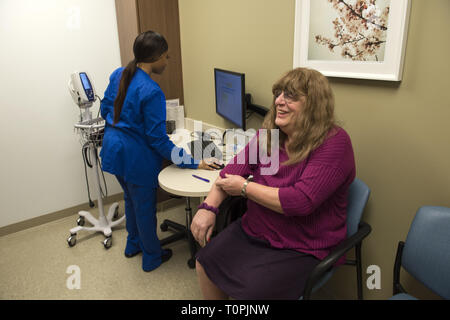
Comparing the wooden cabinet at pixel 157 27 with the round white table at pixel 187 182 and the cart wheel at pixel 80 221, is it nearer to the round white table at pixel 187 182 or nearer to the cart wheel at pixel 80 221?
the cart wheel at pixel 80 221

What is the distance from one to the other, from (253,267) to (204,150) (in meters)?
1.02

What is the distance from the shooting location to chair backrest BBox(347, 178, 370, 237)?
1.39 metres

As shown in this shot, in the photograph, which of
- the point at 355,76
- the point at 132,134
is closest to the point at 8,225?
the point at 132,134

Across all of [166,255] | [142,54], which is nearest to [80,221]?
[166,255]

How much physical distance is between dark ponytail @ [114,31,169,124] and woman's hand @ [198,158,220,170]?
0.56 metres

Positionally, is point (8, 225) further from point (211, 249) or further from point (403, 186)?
point (403, 186)

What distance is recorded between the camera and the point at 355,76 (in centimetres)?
149

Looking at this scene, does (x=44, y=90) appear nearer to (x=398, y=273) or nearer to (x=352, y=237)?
(x=352, y=237)

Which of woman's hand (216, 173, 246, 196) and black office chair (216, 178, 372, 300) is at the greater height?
woman's hand (216, 173, 246, 196)

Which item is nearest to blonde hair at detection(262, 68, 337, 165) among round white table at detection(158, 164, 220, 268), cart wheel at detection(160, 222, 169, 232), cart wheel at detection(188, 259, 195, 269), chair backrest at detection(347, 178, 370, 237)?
chair backrest at detection(347, 178, 370, 237)

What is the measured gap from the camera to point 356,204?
141 cm

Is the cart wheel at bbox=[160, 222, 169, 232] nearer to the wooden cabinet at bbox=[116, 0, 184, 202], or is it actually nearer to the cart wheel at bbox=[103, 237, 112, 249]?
the cart wheel at bbox=[103, 237, 112, 249]

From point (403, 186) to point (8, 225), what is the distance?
288 cm

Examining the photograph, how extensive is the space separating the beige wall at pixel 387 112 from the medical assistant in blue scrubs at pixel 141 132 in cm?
62
